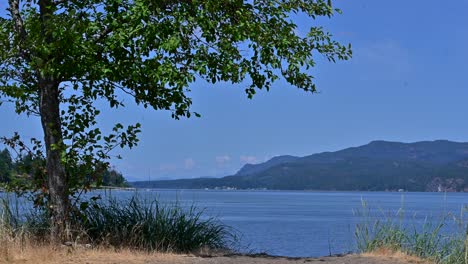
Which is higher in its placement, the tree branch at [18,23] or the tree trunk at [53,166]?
the tree branch at [18,23]

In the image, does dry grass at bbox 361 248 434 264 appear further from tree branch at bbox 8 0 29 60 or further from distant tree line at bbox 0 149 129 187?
tree branch at bbox 8 0 29 60

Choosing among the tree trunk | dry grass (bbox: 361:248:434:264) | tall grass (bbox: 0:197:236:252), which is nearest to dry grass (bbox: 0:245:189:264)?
tall grass (bbox: 0:197:236:252)

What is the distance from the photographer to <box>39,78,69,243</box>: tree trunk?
13180mm

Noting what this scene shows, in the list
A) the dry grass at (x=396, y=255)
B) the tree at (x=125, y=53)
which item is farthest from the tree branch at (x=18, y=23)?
the dry grass at (x=396, y=255)

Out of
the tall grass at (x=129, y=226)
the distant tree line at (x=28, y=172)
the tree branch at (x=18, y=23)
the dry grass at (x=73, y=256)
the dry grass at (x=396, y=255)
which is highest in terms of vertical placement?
the tree branch at (x=18, y=23)

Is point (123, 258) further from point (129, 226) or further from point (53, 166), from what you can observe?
point (53, 166)

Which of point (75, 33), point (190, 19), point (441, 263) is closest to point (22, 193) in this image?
point (75, 33)

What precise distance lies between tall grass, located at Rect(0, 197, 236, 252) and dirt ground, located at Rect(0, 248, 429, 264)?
73 centimetres

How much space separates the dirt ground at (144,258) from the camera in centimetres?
→ 1187

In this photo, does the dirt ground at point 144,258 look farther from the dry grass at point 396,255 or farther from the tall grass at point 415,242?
the tall grass at point 415,242

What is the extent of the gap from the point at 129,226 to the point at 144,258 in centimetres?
172

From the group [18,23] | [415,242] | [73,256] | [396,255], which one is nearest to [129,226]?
[73,256]

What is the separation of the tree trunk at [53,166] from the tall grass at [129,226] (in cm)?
32

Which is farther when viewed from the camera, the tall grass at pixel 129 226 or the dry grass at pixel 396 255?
the tall grass at pixel 129 226
